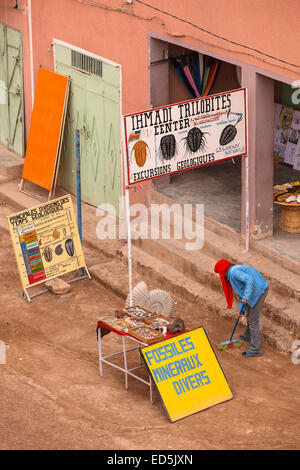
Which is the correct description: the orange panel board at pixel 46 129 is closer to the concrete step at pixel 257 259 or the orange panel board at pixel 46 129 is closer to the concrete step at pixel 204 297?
the concrete step at pixel 204 297

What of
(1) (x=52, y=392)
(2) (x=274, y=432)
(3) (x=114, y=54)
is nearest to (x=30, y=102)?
(3) (x=114, y=54)

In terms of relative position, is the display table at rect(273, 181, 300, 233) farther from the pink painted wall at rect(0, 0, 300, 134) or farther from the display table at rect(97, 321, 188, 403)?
the display table at rect(97, 321, 188, 403)

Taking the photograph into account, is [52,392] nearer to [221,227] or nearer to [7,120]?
[221,227]

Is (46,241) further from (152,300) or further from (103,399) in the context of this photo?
(103,399)

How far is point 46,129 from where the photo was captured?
55.9ft

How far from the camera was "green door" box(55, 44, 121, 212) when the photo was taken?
613 inches

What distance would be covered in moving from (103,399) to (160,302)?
2.04m

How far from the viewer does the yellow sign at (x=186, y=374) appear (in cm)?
1059

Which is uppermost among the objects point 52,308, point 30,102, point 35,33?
point 35,33

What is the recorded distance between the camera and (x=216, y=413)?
416 inches

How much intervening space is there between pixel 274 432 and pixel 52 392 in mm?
2746

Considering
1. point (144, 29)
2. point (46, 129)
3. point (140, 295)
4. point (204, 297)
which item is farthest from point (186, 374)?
point (46, 129)

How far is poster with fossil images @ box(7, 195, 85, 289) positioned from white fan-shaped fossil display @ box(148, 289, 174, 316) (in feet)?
7.05

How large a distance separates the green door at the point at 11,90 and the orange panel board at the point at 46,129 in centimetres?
103
